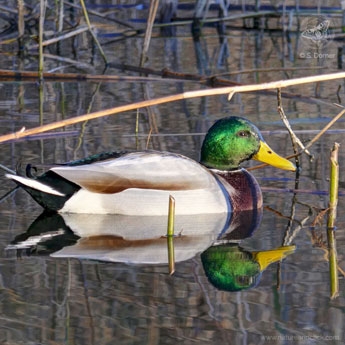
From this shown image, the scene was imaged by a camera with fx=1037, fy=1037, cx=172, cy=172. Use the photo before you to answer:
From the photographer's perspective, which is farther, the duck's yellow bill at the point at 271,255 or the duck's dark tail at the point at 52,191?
the duck's dark tail at the point at 52,191

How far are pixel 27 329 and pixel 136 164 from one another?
84.4 inches

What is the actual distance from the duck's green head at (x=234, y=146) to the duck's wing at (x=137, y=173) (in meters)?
0.51

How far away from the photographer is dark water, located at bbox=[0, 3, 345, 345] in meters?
4.35

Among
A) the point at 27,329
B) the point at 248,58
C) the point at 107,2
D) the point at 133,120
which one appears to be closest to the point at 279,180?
the point at 133,120

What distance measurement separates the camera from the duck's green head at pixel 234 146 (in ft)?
22.3

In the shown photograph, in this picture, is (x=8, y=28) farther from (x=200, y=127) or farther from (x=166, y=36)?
(x=200, y=127)

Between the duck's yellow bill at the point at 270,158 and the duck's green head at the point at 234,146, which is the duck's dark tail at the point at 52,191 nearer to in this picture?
the duck's green head at the point at 234,146

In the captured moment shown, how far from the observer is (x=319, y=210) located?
21.4 feet

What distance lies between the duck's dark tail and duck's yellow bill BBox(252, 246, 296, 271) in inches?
52.9
